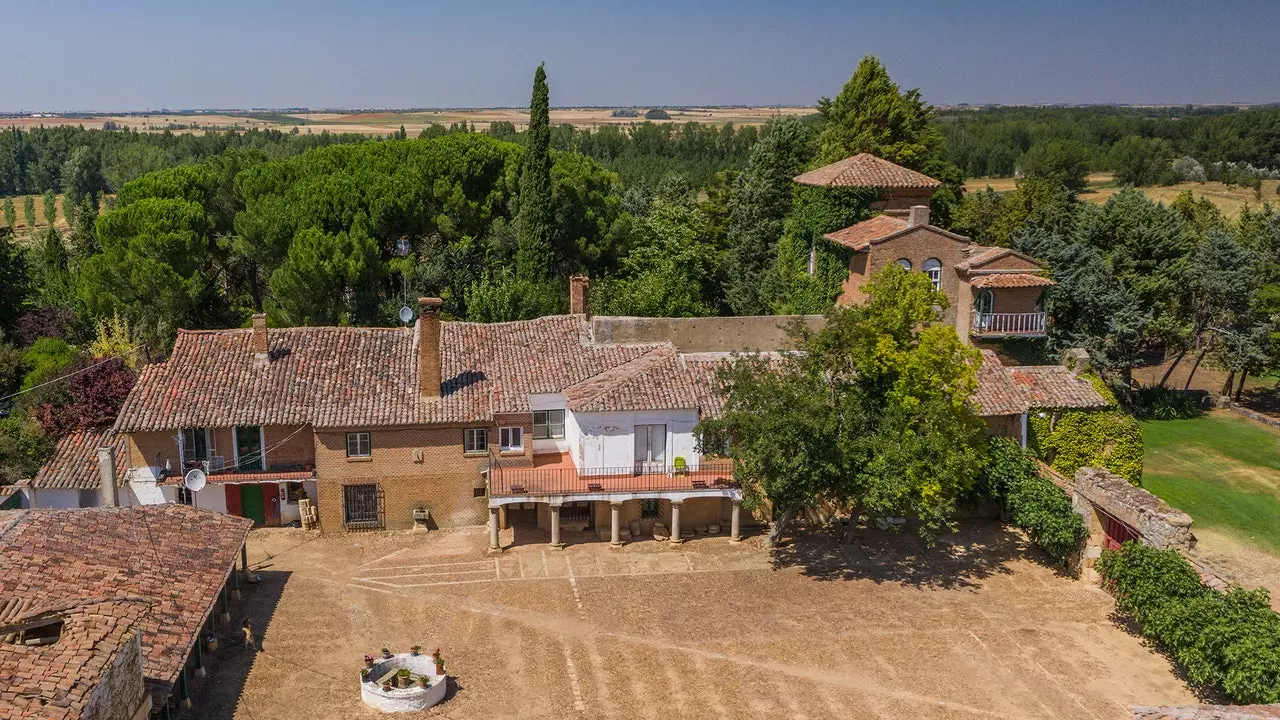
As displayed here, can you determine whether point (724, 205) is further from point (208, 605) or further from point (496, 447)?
point (208, 605)

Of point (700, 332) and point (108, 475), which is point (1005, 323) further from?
point (108, 475)

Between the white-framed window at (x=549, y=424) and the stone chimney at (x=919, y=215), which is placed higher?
the stone chimney at (x=919, y=215)

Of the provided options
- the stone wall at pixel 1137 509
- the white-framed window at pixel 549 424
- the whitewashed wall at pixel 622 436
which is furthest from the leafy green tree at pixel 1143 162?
the white-framed window at pixel 549 424

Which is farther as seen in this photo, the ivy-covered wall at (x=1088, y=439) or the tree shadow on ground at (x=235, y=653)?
the ivy-covered wall at (x=1088, y=439)

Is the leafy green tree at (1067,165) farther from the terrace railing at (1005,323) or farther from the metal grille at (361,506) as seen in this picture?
the metal grille at (361,506)

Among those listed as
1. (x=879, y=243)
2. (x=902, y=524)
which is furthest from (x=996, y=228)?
(x=902, y=524)

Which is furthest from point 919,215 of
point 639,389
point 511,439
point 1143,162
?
point 1143,162
